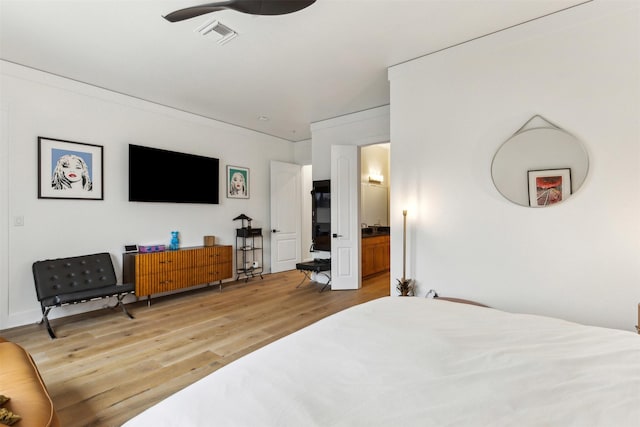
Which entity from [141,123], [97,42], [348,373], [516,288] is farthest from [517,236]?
[141,123]

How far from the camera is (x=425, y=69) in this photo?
3182 millimetres

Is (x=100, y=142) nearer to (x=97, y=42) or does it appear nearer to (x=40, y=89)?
(x=40, y=89)

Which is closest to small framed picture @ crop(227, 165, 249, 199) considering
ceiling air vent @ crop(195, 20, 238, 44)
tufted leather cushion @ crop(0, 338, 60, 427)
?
ceiling air vent @ crop(195, 20, 238, 44)

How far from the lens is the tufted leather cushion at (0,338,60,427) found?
4.21 ft

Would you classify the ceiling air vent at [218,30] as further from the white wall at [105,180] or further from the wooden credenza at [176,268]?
the wooden credenza at [176,268]

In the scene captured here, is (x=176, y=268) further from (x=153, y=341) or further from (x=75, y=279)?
(x=153, y=341)

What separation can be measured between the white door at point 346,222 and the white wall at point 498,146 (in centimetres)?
154

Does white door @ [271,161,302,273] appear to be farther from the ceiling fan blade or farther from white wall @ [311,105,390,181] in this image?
the ceiling fan blade

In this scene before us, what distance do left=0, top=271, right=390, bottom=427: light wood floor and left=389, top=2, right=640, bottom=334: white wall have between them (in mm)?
1534

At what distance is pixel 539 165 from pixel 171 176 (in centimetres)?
474

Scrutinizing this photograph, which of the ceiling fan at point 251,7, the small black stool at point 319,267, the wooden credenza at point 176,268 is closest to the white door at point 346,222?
the small black stool at point 319,267

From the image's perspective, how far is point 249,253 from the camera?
5938mm

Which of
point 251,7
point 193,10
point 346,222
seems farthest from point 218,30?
point 346,222

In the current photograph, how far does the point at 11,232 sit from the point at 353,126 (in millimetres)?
4693
